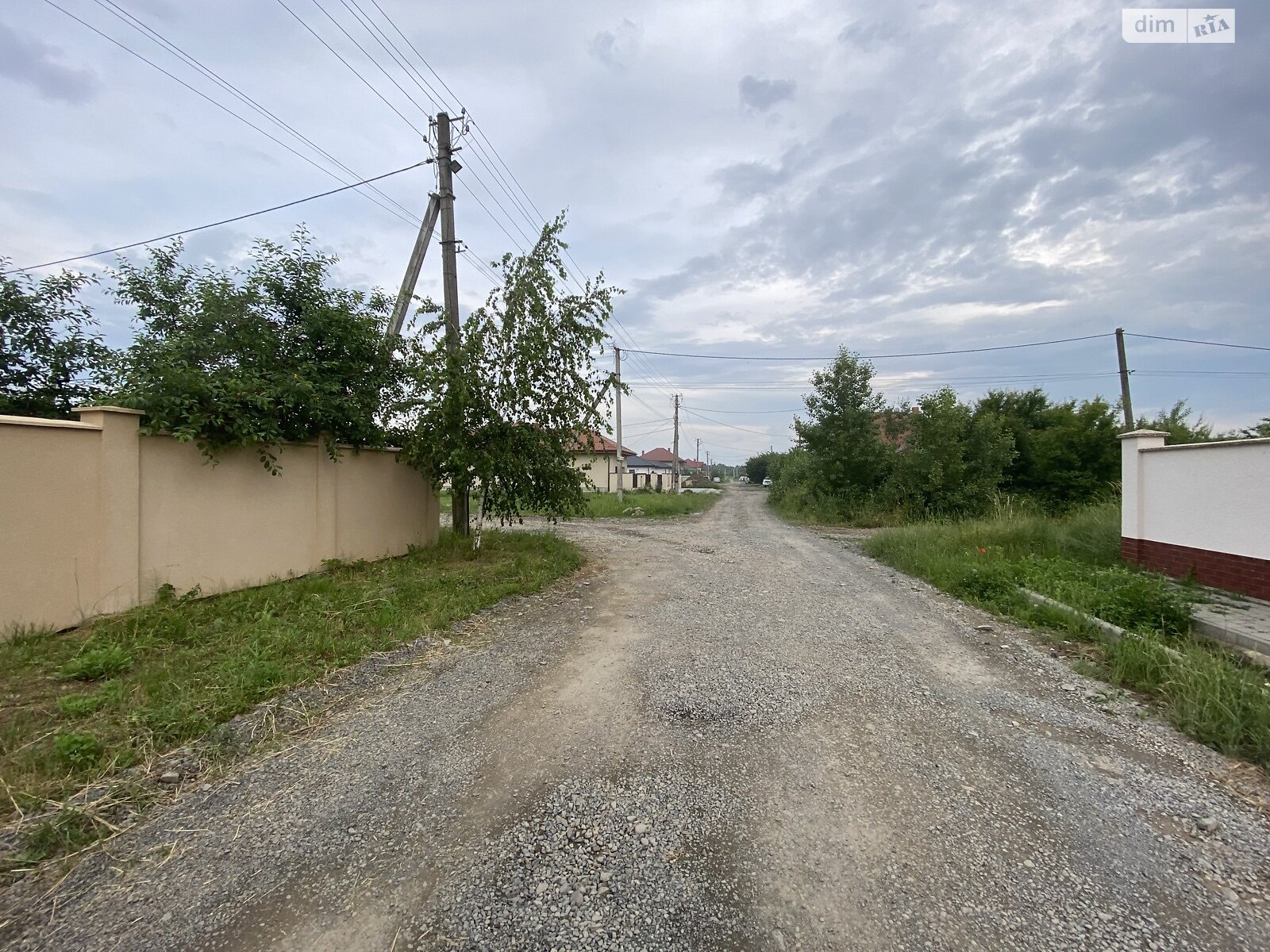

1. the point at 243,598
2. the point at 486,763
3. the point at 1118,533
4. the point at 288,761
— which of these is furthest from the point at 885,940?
the point at 1118,533

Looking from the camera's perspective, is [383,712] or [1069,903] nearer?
[1069,903]

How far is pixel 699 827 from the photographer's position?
2.18 meters

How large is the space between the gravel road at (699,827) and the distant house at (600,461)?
4.65 meters

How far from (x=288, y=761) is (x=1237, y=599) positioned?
302 inches

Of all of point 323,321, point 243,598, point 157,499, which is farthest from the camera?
point 323,321

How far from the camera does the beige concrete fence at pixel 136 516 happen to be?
4000 millimetres

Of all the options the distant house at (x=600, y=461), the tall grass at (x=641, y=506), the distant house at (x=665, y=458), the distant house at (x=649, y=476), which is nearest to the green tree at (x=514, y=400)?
the distant house at (x=600, y=461)

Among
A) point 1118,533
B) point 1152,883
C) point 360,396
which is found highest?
point 360,396

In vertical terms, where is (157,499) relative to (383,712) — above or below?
above

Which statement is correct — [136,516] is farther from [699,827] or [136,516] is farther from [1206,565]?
[1206,565]

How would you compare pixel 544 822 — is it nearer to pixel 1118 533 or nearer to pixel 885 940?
pixel 885 940

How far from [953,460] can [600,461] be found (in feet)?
A: 58.5

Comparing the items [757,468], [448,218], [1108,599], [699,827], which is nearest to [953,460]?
[1108,599]

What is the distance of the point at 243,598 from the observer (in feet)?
17.0
